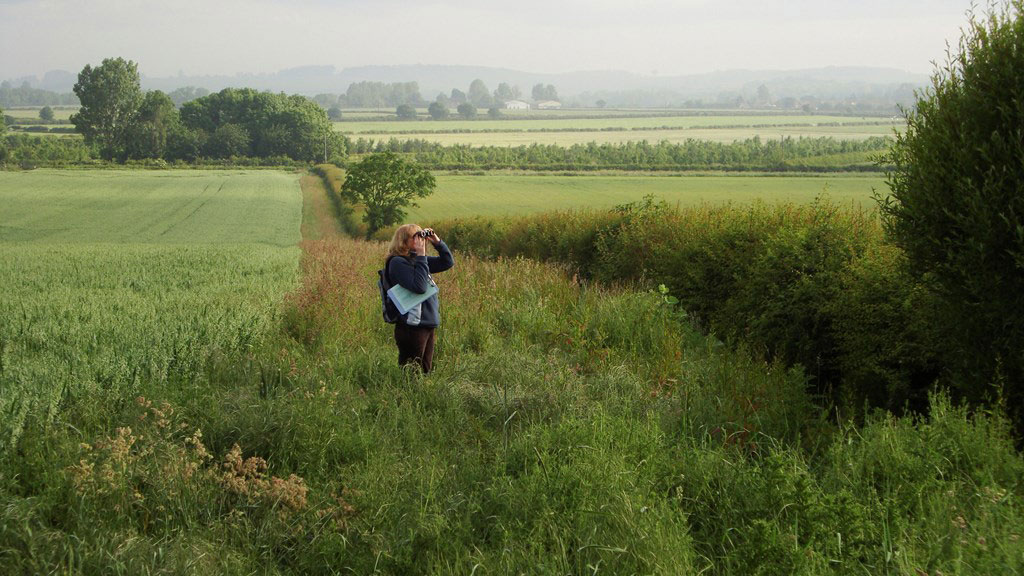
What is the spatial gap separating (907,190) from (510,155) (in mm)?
92911

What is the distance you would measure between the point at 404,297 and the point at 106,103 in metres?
125

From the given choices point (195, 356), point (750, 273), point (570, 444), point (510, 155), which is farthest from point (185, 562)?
point (510, 155)

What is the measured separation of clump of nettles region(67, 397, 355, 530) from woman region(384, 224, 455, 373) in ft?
7.49

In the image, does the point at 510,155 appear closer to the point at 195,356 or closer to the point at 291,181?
the point at 291,181

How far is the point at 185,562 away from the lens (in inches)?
161

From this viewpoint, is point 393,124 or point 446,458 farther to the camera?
point 393,124

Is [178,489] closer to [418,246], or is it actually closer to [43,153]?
[418,246]

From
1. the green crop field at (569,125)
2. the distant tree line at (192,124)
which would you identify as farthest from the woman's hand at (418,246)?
the green crop field at (569,125)

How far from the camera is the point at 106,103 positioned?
370 ft

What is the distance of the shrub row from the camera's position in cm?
634

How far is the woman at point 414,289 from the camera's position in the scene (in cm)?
722

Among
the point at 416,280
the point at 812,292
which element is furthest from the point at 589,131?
the point at 416,280

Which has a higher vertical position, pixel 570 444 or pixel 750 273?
pixel 750 273

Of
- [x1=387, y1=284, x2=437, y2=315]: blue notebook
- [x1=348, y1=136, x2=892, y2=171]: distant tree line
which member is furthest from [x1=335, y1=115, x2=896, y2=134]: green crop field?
[x1=387, y1=284, x2=437, y2=315]: blue notebook
